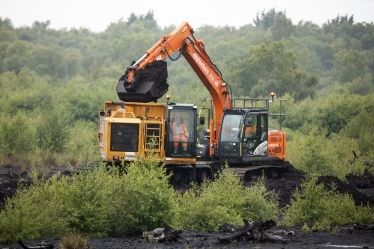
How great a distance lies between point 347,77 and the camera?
11475 cm

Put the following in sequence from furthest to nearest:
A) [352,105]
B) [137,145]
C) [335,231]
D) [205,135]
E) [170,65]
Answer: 1. [170,65]
2. [352,105]
3. [205,135]
4. [137,145]
5. [335,231]

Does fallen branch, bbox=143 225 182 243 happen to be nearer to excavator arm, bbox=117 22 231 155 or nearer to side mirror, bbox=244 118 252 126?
excavator arm, bbox=117 22 231 155

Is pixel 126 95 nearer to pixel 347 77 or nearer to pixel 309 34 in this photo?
pixel 347 77

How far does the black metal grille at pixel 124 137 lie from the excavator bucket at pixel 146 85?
3.97 feet

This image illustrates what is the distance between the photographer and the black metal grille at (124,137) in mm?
33594

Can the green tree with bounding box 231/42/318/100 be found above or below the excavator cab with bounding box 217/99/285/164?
above

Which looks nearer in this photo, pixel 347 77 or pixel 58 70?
pixel 347 77

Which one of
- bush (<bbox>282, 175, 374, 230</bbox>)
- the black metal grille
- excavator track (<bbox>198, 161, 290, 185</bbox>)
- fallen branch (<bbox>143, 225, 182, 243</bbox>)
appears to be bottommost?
fallen branch (<bbox>143, 225, 182, 243</bbox>)

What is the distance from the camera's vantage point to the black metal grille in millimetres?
33594

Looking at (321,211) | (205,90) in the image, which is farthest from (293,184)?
(205,90)

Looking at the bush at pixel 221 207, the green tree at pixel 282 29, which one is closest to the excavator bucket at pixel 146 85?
the bush at pixel 221 207

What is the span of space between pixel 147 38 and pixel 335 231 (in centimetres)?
12048

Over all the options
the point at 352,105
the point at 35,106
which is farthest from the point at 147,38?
the point at 352,105

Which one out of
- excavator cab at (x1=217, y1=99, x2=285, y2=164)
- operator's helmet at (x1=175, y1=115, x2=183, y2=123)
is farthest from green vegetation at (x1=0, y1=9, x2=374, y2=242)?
excavator cab at (x1=217, y1=99, x2=285, y2=164)
